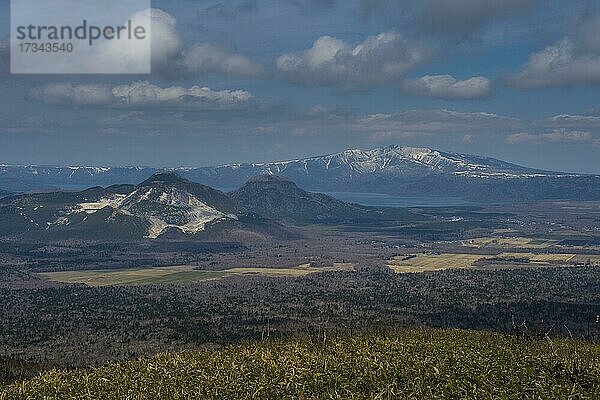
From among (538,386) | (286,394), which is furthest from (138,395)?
(538,386)

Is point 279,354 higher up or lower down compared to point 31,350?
higher up

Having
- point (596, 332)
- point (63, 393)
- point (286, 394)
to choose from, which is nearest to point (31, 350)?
point (63, 393)

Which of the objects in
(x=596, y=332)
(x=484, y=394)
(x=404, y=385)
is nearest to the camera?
(x=484, y=394)

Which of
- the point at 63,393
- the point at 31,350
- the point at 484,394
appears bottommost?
the point at 31,350

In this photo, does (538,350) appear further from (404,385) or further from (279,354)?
(279,354)

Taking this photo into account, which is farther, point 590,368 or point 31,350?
point 31,350

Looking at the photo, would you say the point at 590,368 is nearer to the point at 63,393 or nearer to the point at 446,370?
the point at 446,370

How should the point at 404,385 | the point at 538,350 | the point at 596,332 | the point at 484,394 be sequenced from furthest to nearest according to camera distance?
the point at 596,332
the point at 538,350
the point at 404,385
the point at 484,394
